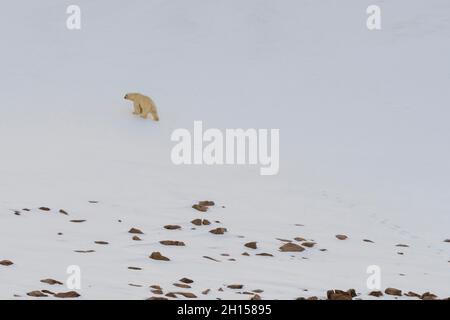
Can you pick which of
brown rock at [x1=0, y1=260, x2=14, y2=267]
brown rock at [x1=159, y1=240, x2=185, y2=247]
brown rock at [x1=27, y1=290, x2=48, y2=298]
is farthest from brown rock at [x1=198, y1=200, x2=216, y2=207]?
brown rock at [x1=27, y1=290, x2=48, y2=298]

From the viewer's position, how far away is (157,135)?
20.6 metres

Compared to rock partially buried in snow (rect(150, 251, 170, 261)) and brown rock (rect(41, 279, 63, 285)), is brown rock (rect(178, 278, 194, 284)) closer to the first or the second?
rock partially buried in snow (rect(150, 251, 170, 261))

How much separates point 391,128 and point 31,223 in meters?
12.0

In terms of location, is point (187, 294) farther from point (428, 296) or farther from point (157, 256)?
point (428, 296)

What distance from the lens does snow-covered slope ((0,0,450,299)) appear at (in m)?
12.1

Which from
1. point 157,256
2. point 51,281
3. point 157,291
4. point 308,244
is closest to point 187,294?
point 157,291

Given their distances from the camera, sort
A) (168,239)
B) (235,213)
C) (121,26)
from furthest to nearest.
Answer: (121,26)
(235,213)
(168,239)

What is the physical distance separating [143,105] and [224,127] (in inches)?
89.3

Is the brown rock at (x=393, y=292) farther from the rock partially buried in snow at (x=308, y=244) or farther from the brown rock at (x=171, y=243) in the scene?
the brown rock at (x=171, y=243)

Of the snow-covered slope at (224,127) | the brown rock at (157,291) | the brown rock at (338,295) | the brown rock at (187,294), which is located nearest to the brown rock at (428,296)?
the snow-covered slope at (224,127)

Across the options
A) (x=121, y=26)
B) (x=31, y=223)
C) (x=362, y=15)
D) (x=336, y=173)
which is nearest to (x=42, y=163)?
(x=31, y=223)

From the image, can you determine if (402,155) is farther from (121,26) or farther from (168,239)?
(121,26)

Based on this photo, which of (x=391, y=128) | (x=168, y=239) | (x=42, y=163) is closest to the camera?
(x=168, y=239)

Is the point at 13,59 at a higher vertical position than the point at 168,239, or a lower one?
higher
